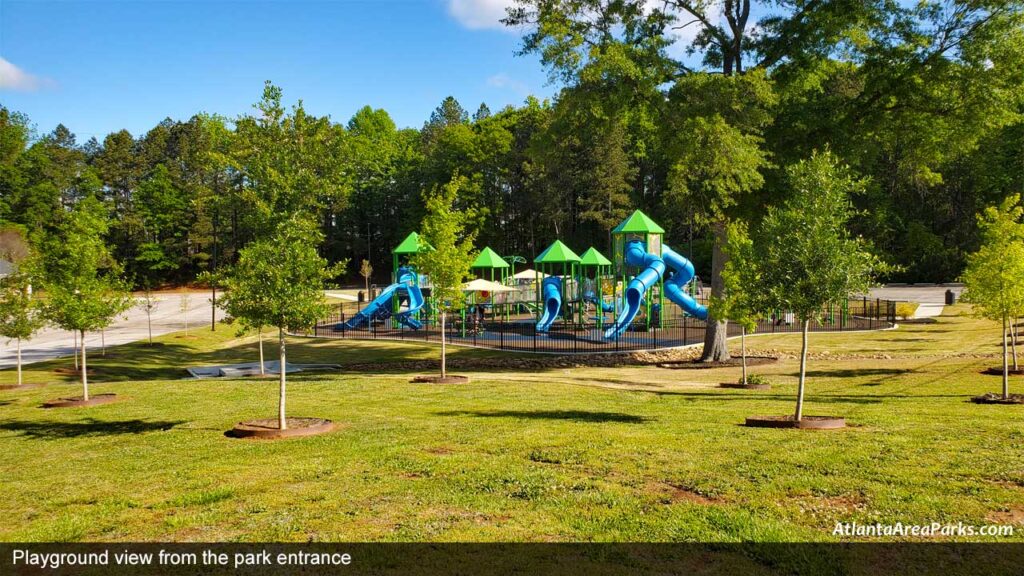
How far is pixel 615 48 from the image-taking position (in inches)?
941

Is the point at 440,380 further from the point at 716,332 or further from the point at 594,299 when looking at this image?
the point at 594,299

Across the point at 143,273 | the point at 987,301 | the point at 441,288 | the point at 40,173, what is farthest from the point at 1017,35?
the point at 40,173

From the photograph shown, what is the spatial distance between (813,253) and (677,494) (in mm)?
6144

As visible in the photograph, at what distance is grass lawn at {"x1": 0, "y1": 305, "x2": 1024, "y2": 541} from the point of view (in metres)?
7.50

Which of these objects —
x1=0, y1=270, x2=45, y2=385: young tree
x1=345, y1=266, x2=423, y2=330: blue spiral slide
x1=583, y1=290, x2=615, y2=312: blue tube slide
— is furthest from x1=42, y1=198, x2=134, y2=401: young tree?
x1=583, y1=290, x2=615, y2=312: blue tube slide

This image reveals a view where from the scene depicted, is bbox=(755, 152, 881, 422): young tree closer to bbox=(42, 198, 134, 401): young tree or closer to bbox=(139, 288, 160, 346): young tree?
bbox=(42, 198, 134, 401): young tree

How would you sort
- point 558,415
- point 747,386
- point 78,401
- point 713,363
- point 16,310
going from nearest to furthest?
point 558,415 < point 78,401 < point 747,386 < point 16,310 < point 713,363

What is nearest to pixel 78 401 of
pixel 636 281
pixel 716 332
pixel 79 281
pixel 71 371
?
pixel 79 281

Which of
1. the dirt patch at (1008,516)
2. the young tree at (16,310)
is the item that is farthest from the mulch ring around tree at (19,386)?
the dirt patch at (1008,516)

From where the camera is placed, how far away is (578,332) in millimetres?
38312

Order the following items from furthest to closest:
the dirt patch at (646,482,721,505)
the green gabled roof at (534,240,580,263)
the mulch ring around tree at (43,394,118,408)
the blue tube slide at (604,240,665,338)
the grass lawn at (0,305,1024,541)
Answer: the green gabled roof at (534,240,580,263), the blue tube slide at (604,240,665,338), the mulch ring around tree at (43,394,118,408), the dirt patch at (646,482,721,505), the grass lawn at (0,305,1024,541)

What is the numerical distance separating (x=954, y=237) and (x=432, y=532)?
7686cm

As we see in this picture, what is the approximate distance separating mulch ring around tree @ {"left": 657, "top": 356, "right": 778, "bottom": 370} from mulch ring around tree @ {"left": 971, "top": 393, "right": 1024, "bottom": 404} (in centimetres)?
970

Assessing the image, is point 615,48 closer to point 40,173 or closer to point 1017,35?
point 1017,35
